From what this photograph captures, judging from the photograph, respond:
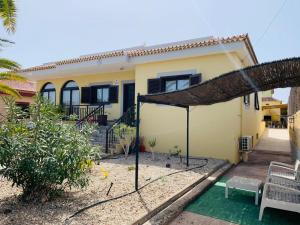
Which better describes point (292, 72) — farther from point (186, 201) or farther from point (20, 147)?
point (20, 147)

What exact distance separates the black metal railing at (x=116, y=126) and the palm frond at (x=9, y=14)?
4.95 metres

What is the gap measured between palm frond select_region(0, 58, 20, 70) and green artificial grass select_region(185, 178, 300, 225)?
7236mm

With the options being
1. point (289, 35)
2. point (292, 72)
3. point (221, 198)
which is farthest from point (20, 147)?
point (289, 35)

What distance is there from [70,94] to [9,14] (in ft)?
27.7

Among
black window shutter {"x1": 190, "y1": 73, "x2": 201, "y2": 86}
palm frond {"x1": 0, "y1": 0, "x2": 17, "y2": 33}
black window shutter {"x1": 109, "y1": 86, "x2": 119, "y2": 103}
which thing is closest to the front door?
black window shutter {"x1": 109, "y1": 86, "x2": 119, "y2": 103}

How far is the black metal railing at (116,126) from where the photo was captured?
33.5 feet

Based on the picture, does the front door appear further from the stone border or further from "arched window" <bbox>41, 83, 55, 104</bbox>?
the stone border

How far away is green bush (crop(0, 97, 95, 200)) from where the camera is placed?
4301 mm

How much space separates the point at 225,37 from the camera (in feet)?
31.4

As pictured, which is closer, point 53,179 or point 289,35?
point 53,179

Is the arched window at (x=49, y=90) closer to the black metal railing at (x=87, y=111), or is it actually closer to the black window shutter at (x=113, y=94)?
the black metal railing at (x=87, y=111)

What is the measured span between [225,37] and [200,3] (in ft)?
7.15

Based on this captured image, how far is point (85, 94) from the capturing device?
1455 cm

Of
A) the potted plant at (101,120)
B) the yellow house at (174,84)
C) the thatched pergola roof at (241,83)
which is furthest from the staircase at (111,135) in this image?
the thatched pergola roof at (241,83)
